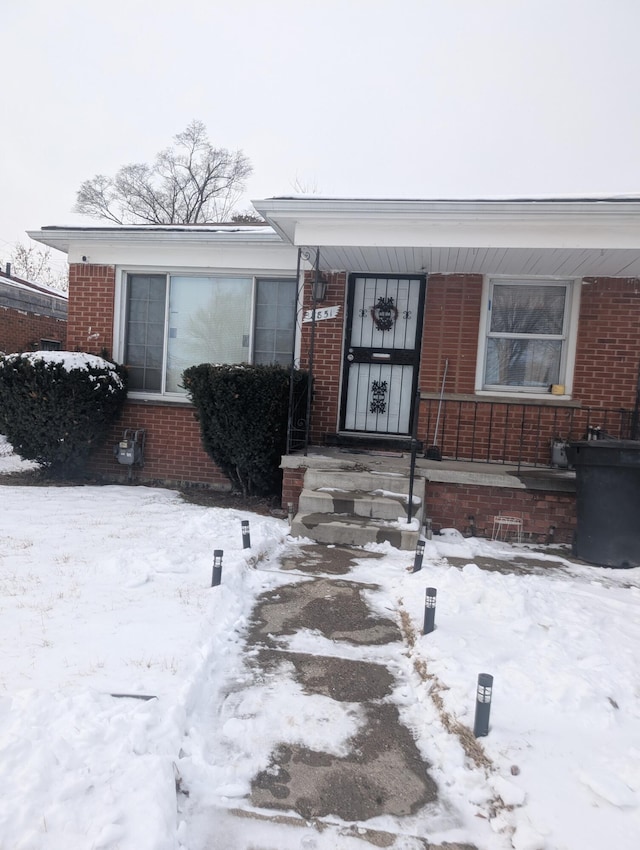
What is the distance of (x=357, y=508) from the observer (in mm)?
5758

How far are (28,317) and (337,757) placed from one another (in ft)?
51.9

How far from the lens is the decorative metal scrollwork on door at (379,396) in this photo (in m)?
7.68

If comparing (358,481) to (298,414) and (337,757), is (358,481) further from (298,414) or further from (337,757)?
(337,757)

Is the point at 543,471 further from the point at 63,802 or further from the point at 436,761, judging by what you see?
the point at 63,802

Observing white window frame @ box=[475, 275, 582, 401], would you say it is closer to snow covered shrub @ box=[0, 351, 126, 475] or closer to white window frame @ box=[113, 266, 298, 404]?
white window frame @ box=[113, 266, 298, 404]

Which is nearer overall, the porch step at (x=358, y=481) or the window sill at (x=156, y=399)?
the porch step at (x=358, y=481)

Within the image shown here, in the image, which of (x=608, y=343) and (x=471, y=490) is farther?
(x=608, y=343)

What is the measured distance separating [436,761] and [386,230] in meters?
5.00

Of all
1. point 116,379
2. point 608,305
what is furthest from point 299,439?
point 608,305

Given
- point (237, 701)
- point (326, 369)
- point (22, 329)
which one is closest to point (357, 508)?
point (326, 369)

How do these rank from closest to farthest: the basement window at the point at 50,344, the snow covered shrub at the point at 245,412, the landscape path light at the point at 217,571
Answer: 1. the landscape path light at the point at 217,571
2. the snow covered shrub at the point at 245,412
3. the basement window at the point at 50,344

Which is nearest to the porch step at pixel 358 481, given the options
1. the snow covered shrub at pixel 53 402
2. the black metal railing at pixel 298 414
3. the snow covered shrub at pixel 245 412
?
the black metal railing at pixel 298 414

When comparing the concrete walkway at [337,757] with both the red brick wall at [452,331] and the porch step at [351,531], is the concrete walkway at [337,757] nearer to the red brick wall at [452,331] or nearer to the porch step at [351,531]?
the porch step at [351,531]

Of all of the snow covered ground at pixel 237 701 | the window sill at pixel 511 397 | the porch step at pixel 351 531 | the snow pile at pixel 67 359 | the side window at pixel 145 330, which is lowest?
the snow covered ground at pixel 237 701
